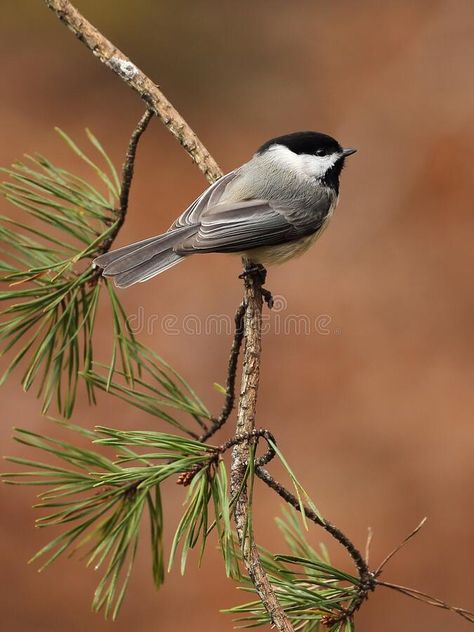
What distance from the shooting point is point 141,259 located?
58.5 inches

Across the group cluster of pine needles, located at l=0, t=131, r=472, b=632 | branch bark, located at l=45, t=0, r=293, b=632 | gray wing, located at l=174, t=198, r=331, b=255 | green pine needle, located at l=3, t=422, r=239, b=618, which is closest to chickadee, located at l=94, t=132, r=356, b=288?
gray wing, located at l=174, t=198, r=331, b=255

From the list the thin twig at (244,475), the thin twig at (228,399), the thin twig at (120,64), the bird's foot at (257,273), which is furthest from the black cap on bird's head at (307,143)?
the thin twig at (228,399)

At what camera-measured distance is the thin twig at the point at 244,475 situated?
0.85 meters

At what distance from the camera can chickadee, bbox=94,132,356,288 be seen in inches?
64.2

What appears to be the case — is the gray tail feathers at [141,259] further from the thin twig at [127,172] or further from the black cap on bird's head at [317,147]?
the black cap on bird's head at [317,147]

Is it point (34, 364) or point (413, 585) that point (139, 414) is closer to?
point (413, 585)

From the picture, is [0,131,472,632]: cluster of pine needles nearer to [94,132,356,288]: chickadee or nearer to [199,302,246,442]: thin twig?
[199,302,246,442]: thin twig

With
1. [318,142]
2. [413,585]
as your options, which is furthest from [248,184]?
[413,585]

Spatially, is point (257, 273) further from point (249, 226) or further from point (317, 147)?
point (317, 147)

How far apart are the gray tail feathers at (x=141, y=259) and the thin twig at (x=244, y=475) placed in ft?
0.73

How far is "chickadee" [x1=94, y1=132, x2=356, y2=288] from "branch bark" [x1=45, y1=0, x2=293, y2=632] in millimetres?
158

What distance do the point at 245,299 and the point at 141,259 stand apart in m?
0.28

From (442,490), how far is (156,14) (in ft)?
6.28

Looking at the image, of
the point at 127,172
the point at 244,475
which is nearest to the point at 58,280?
the point at 127,172
